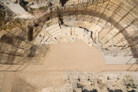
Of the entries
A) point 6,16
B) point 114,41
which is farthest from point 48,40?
point 114,41

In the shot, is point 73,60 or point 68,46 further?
point 68,46

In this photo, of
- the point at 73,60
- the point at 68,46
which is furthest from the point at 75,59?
the point at 68,46

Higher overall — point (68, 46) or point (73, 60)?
point (68, 46)

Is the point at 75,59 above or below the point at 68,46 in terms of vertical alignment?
below

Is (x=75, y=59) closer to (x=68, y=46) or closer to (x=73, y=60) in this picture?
(x=73, y=60)

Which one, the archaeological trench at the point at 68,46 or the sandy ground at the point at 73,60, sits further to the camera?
the sandy ground at the point at 73,60

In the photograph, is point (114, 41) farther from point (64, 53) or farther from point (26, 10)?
point (26, 10)

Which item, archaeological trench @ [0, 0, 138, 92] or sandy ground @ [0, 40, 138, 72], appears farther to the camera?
sandy ground @ [0, 40, 138, 72]

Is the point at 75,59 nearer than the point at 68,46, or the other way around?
the point at 75,59
